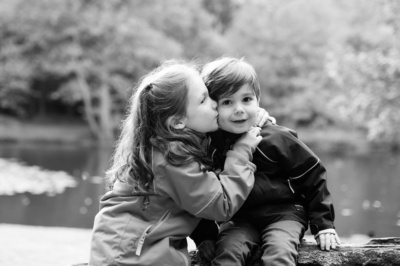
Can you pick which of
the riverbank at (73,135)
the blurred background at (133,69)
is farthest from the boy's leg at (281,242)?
the riverbank at (73,135)

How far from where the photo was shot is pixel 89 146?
27625mm

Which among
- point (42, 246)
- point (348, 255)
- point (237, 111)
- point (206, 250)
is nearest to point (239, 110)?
point (237, 111)

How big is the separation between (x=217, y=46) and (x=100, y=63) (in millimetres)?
6847

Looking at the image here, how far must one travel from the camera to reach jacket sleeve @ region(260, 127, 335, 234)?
296 cm

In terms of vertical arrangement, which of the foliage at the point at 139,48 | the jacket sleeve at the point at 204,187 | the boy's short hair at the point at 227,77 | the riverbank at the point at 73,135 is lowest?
the jacket sleeve at the point at 204,187

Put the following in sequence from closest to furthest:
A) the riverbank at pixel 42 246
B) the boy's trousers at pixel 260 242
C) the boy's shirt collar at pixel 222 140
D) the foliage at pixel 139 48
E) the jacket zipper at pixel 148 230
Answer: the jacket zipper at pixel 148 230
the boy's trousers at pixel 260 242
the boy's shirt collar at pixel 222 140
the riverbank at pixel 42 246
the foliage at pixel 139 48

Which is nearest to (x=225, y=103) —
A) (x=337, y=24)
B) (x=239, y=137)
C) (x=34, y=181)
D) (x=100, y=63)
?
(x=239, y=137)

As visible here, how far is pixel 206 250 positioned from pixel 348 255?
788 mm

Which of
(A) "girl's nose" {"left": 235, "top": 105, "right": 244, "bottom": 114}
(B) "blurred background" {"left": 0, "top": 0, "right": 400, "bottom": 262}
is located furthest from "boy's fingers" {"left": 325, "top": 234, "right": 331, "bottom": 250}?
(B) "blurred background" {"left": 0, "top": 0, "right": 400, "bottom": 262}

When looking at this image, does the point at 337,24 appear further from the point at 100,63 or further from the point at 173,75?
the point at 173,75

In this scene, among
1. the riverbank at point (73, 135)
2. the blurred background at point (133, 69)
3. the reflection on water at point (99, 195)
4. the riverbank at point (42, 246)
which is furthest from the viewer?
the riverbank at point (73, 135)

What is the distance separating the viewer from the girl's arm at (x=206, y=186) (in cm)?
264

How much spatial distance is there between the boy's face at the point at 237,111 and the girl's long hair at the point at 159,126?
186mm

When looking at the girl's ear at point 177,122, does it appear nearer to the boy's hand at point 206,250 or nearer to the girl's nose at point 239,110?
the girl's nose at point 239,110
